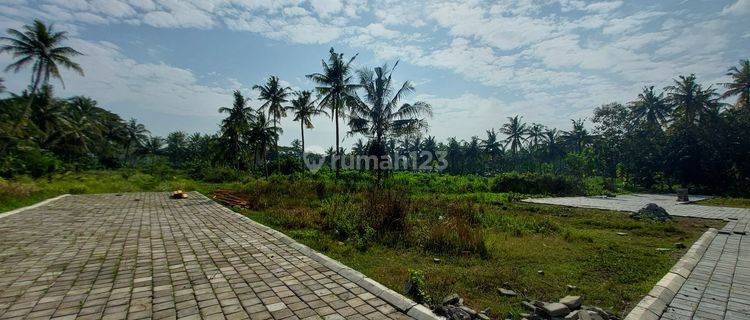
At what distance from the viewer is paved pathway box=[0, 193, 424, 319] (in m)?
3.64

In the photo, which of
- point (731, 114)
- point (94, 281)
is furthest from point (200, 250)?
point (731, 114)

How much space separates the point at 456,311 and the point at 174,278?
3811mm

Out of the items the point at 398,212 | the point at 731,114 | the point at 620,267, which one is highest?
the point at 731,114

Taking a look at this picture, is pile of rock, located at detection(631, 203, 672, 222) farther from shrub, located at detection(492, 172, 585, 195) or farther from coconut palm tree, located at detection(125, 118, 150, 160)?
coconut palm tree, located at detection(125, 118, 150, 160)

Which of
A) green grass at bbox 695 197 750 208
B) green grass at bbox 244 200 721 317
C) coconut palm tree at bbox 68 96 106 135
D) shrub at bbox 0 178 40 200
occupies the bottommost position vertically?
green grass at bbox 244 200 721 317

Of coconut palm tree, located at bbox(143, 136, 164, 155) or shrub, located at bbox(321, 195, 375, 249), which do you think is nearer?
shrub, located at bbox(321, 195, 375, 249)

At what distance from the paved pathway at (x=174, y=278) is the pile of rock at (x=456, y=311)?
315mm

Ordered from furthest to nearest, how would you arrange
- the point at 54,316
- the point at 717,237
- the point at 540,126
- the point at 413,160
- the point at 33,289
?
the point at 413,160 < the point at 540,126 < the point at 717,237 < the point at 33,289 < the point at 54,316

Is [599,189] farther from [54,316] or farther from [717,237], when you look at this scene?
[54,316]

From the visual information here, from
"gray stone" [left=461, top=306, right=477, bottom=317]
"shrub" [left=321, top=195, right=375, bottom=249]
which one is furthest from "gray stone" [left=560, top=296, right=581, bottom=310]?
"shrub" [left=321, top=195, right=375, bottom=249]

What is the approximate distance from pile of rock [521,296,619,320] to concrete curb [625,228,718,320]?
11.7 inches

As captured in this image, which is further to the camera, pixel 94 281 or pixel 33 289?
pixel 94 281

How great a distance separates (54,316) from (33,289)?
3.91ft

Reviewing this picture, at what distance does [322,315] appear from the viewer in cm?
354
